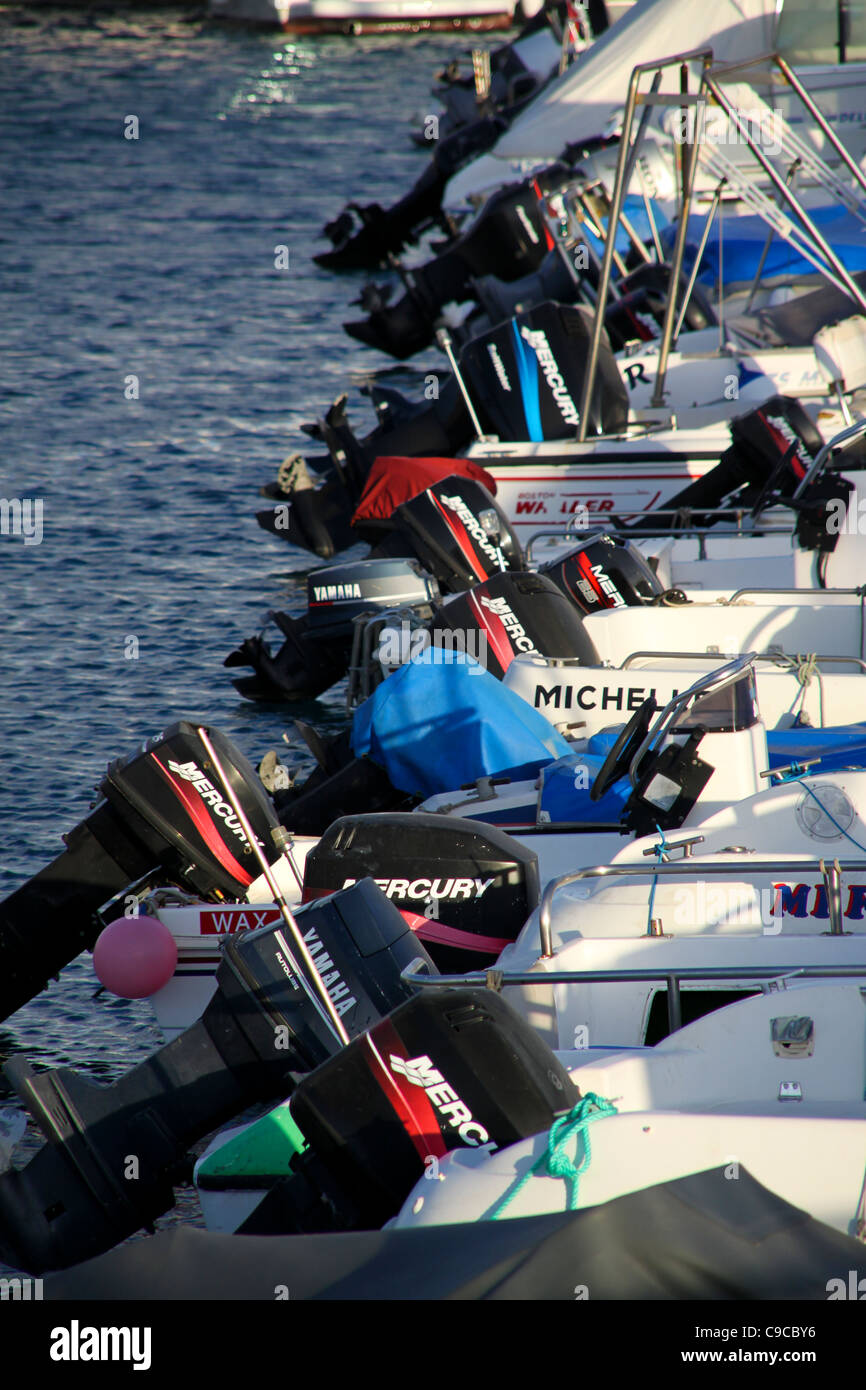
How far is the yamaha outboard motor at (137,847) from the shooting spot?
17.0 feet

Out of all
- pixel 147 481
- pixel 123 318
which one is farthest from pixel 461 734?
pixel 123 318

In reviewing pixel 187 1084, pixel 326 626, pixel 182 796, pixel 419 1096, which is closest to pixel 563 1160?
pixel 419 1096

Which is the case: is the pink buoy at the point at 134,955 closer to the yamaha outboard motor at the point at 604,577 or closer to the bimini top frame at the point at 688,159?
the yamaha outboard motor at the point at 604,577

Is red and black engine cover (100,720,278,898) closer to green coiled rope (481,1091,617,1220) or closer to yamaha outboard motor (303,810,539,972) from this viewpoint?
yamaha outboard motor (303,810,539,972)

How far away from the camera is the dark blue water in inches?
346

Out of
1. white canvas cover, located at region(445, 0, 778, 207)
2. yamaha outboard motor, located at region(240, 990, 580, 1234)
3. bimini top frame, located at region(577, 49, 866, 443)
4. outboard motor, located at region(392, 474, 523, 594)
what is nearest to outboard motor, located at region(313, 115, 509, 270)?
white canvas cover, located at region(445, 0, 778, 207)

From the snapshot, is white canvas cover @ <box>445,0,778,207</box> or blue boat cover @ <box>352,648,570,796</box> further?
white canvas cover @ <box>445,0,778,207</box>

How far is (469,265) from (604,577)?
7.84 m

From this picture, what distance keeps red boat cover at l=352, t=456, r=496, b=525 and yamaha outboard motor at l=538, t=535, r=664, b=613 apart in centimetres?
175

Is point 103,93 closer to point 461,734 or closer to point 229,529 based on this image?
point 229,529

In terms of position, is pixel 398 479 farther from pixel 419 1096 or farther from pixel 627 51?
pixel 419 1096

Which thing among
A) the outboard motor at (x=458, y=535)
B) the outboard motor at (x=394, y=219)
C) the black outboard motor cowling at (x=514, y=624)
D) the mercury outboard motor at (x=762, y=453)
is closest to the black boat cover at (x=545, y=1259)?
the black outboard motor cowling at (x=514, y=624)

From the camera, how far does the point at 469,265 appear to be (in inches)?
574

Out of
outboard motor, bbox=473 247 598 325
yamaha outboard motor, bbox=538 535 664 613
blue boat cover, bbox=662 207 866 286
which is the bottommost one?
yamaha outboard motor, bbox=538 535 664 613
